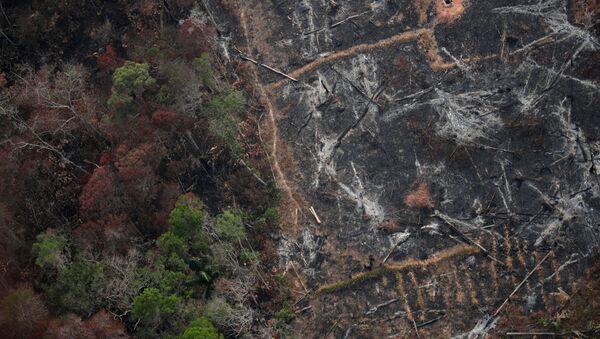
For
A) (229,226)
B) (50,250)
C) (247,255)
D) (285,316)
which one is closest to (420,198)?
(285,316)

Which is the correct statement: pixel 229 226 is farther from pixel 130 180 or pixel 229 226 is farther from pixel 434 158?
pixel 434 158

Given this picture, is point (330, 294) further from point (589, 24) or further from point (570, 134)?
point (589, 24)

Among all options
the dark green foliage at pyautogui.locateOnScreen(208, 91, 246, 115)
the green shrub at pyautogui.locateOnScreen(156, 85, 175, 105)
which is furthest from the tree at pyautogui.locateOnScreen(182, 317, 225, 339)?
the green shrub at pyautogui.locateOnScreen(156, 85, 175, 105)

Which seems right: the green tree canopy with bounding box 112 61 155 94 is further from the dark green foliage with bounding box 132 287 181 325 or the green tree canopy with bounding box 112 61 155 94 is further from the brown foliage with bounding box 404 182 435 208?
the brown foliage with bounding box 404 182 435 208

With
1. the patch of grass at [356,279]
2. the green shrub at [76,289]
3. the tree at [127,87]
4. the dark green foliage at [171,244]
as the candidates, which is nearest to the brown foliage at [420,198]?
the patch of grass at [356,279]

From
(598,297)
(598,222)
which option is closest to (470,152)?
(598,222)

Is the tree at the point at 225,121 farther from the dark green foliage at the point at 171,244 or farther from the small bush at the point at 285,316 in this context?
the small bush at the point at 285,316
